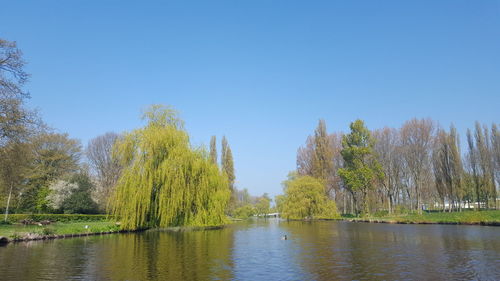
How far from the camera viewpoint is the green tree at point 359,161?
54.4m

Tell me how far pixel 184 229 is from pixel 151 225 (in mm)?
3272

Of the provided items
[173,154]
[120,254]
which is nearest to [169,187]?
[173,154]

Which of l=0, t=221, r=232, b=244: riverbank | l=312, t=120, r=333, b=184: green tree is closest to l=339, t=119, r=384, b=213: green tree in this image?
l=312, t=120, r=333, b=184: green tree

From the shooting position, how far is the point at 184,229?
110 feet

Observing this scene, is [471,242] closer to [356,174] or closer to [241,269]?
[241,269]

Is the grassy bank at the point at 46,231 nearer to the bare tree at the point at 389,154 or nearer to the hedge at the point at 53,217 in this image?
the hedge at the point at 53,217

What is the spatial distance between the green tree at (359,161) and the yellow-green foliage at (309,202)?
468 cm

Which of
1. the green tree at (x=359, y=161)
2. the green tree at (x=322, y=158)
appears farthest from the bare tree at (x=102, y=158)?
the green tree at (x=359, y=161)

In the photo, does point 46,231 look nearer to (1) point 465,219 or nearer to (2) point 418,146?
(1) point 465,219

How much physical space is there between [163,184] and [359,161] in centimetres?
3530

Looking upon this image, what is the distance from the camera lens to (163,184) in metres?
32.2

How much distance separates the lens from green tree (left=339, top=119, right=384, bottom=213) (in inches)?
2142

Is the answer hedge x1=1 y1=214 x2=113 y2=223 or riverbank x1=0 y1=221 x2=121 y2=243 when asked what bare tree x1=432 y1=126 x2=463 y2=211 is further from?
hedge x1=1 y1=214 x2=113 y2=223

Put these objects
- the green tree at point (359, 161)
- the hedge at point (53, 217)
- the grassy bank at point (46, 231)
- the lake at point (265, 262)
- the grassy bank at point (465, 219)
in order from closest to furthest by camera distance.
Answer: the lake at point (265, 262) → the grassy bank at point (46, 231) → the grassy bank at point (465, 219) → the hedge at point (53, 217) → the green tree at point (359, 161)
